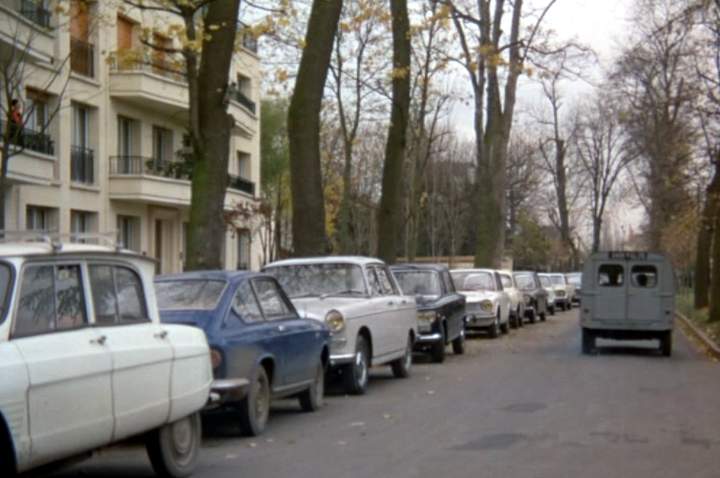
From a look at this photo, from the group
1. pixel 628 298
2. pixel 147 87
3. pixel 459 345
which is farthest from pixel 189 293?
pixel 147 87

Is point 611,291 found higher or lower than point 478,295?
higher

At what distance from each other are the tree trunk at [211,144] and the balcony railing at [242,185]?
2465 cm

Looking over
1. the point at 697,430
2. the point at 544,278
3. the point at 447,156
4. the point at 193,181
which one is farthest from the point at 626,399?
the point at 447,156

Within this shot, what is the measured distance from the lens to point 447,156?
79.4 m

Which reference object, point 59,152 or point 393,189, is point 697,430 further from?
point 59,152

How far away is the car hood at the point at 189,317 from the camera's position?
11938 millimetres

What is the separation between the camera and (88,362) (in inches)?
319

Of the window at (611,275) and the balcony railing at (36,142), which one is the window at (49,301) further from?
the window at (611,275)

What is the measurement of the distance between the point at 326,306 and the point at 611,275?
11098 millimetres

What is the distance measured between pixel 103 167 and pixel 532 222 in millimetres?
61901

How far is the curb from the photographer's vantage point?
26400mm

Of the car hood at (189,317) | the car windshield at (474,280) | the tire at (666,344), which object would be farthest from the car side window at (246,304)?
the car windshield at (474,280)

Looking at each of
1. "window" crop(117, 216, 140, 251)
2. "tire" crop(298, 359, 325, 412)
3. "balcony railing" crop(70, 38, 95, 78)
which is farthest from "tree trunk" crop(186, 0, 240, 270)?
"window" crop(117, 216, 140, 251)

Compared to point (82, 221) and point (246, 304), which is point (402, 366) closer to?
point (246, 304)
